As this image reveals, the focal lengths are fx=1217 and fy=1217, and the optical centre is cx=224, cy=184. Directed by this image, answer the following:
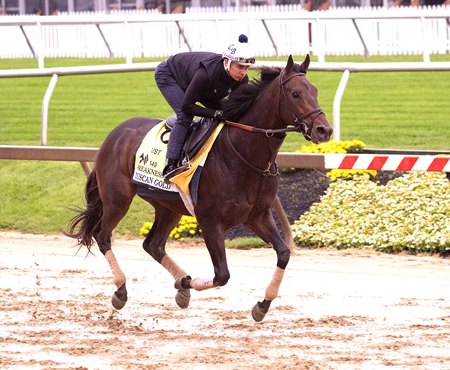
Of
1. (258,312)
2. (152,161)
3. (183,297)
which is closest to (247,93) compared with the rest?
(152,161)

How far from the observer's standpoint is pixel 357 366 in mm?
7129

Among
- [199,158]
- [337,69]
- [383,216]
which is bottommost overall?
[383,216]

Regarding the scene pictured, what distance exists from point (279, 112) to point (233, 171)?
0.53m

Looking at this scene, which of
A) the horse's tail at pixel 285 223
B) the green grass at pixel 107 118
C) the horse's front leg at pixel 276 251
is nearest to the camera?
the horse's front leg at pixel 276 251

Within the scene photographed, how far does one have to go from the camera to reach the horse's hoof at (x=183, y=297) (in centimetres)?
906

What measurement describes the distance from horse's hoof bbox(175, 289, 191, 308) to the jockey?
0.86 m

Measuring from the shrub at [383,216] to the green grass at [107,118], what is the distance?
1.95 meters

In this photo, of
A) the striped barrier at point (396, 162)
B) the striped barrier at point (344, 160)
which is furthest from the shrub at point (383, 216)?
the striped barrier at point (396, 162)

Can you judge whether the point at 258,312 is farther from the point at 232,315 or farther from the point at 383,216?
the point at 383,216

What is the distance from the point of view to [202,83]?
8578 millimetres

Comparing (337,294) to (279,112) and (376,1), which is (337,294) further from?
Result: (376,1)

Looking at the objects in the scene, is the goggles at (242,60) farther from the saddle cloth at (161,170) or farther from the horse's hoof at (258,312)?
the horse's hoof at (258,312)

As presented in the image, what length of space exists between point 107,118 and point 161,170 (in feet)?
29.7

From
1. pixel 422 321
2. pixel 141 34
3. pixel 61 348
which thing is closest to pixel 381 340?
pixel 422 321
